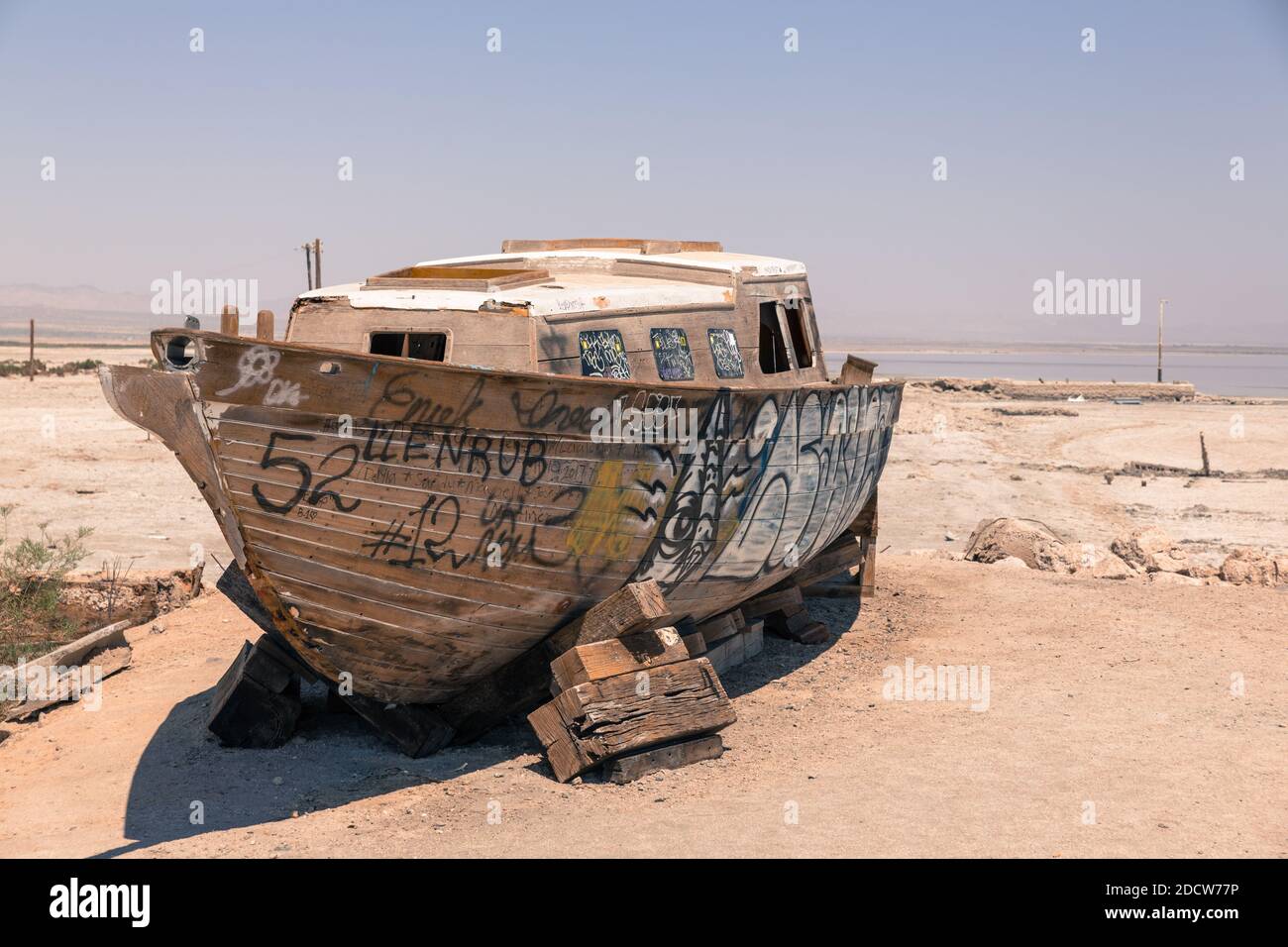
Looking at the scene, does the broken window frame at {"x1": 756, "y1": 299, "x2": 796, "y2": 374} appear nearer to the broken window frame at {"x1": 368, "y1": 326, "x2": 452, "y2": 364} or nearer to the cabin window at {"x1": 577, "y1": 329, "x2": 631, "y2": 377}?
the cabin window at {"x1": 577, "y1": 329, "x2": 631, "y2": 377}

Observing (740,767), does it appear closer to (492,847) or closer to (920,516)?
(492,847)

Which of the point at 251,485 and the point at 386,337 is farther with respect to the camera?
the point at 386,337

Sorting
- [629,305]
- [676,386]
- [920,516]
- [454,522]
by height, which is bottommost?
[920,516]

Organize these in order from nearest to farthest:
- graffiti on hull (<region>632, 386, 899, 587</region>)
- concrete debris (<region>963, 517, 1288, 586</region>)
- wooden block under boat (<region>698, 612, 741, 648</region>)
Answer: graffiti on hull (<region>632, 386, 899, 587</region>) < wooden block under boat (<region>698, 612, 741, 648</region>) < concrete debris (<region>963, 517, 1288, 586</region>)

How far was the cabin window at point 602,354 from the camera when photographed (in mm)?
7508

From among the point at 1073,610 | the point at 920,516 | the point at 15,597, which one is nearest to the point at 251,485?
the point at 15,597

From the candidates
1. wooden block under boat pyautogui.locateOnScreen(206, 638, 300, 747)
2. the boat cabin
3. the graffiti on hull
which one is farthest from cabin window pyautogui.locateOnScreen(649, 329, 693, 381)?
wooden block under boat pyautogui.locateOnScreen(206, 638, 300, 747)

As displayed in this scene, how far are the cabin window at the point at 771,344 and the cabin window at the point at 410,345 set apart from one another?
326 cm

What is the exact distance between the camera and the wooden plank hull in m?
6.29

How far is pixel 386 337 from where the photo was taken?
7.79 meters

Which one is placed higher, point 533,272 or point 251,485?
point 533,272

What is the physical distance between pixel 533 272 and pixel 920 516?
43.2 ft

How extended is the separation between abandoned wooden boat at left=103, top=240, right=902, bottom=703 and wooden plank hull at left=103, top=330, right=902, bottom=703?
12 millimetres

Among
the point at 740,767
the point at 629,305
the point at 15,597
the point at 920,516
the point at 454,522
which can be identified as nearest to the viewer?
the point at 454,522
